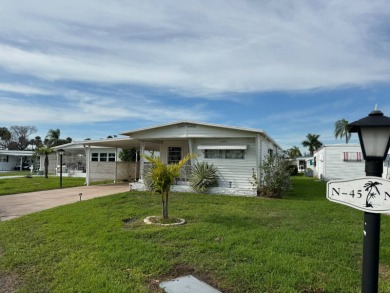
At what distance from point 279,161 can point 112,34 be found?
8.10 meters

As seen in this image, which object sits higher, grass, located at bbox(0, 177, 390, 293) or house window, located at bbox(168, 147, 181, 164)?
house window, located at bbox(168, 147, 181, 164)

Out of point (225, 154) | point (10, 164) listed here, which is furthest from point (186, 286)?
point (10, 164)

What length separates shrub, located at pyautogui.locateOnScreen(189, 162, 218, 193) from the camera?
13.2 metres

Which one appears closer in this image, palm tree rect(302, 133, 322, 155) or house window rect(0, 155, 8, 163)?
house window rect(0, 155, 8, 163)

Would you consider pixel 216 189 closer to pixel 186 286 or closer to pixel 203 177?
pixel 203 177

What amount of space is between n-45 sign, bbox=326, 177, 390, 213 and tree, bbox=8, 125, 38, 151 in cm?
6805

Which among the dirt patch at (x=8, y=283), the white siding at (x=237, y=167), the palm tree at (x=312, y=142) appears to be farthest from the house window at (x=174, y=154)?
the palm tree at (x=312, y=142)

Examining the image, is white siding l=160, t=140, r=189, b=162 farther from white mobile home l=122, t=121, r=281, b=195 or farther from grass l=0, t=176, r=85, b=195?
grass l=0, t=176, r=85, b=195

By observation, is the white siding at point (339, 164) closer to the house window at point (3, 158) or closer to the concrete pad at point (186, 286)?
the concrete pad at point (186, 286)

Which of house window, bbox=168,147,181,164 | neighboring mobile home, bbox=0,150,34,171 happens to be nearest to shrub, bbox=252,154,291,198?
house window, bbox=168,147,181,164

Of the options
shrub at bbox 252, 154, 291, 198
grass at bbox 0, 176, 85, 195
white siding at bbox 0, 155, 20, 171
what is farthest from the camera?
white siding at bbox 0, 155, 20, 171

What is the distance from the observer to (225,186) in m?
13.7

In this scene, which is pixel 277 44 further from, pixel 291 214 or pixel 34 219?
pixel 34 219

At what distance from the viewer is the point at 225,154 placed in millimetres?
13797
